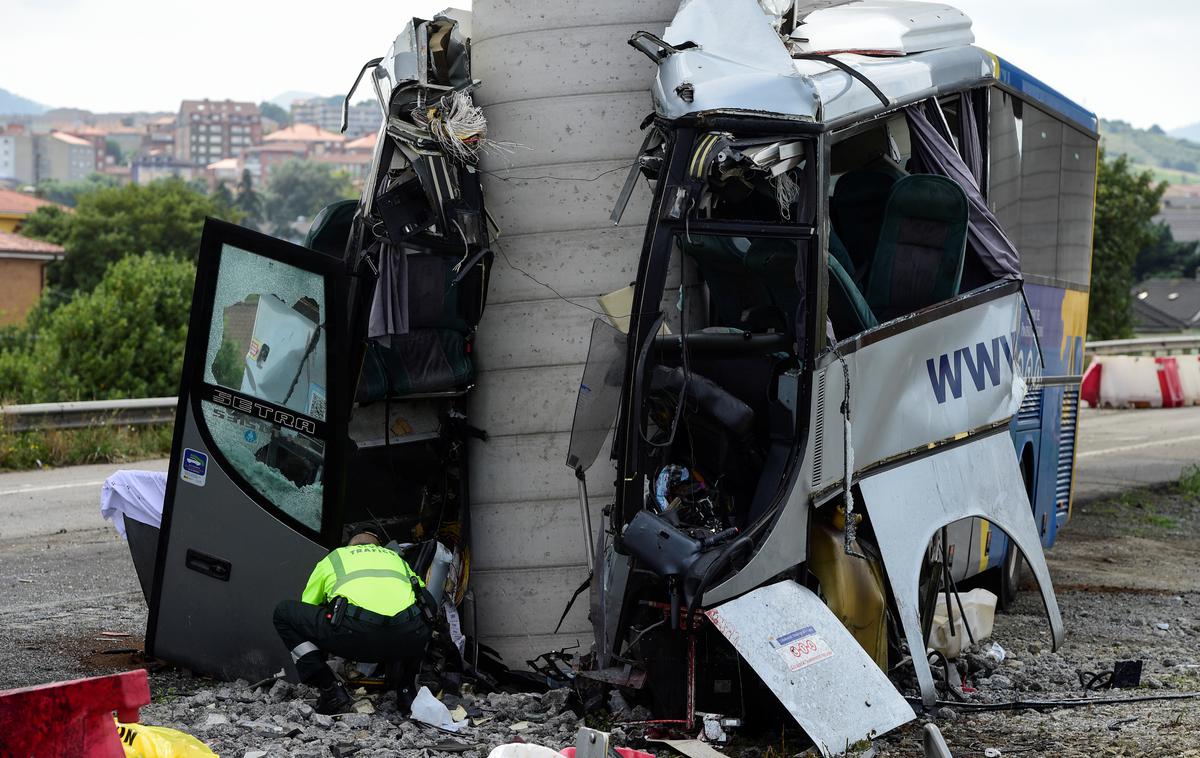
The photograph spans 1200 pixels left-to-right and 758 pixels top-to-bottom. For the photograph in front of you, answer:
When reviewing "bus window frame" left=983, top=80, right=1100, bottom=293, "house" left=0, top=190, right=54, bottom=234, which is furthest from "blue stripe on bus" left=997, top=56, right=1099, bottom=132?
"house" left=0, top=190, right=54, bottom=234

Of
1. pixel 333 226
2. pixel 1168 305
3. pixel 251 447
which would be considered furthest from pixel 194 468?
pixel 1168 305

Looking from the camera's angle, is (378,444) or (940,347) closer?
(940,347)

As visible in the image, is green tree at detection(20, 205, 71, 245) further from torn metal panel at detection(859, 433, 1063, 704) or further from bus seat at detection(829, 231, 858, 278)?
torn metal panel at detection(859, 433, 1063, 704)

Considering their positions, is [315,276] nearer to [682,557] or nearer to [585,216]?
[585,216]

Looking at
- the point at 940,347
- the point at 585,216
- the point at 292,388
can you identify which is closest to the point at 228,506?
the point at 292,388

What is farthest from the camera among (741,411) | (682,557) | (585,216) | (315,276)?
(585,216)

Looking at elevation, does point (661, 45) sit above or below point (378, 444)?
above

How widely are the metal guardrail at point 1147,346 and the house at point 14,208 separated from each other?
66.5 meters

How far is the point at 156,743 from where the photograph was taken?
464cm

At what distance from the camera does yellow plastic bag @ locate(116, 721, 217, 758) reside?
4547 millimetres

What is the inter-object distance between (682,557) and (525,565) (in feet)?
6.62

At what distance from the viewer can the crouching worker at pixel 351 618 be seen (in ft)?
19.8

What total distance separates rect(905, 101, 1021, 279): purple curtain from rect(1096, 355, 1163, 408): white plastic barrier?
17.2 m

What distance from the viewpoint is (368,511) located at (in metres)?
7.75
